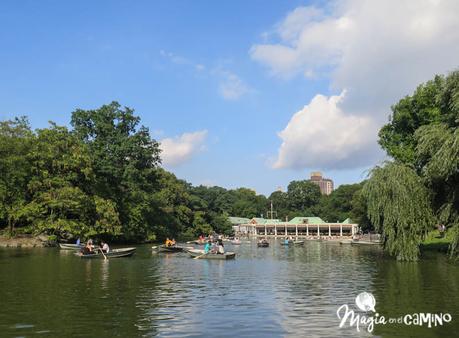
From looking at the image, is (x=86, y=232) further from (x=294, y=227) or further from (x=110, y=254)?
(x=294, y=227)

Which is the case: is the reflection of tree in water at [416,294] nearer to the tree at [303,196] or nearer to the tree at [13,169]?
the tree at [13,169]

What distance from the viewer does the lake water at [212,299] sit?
1312cm

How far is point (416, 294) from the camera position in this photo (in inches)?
750

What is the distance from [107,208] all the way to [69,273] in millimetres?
36282

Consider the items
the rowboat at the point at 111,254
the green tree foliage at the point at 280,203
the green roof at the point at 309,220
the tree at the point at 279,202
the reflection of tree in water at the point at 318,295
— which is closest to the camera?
the reflection of tree in water at the point at 318,295

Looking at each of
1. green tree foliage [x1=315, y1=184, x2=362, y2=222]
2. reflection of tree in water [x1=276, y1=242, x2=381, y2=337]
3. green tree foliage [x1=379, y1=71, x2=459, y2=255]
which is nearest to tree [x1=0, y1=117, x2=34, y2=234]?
reflection of tree in water [x1=276, y1=242, x2=381, y2=337]

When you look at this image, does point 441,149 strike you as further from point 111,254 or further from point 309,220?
point 309,220

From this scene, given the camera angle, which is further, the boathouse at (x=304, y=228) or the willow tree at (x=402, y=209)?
the boathouse at (x=304, y=228)

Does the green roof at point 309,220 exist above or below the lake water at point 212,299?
above

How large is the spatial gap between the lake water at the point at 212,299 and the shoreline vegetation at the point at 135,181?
182 inches

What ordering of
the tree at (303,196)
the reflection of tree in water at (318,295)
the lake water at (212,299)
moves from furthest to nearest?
the tree at (303,196) → the reflection of tree in water at (318,295) → the lake water at (212,299)

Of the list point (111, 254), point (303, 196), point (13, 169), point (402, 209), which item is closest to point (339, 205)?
point (303, 196)

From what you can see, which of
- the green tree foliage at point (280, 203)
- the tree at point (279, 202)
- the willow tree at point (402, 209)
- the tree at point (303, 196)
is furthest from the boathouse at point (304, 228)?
the willow tree at point (402, 209)

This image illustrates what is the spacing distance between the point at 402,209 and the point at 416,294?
14.4 m
